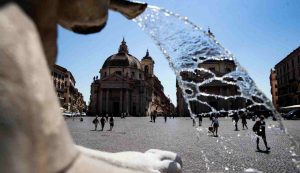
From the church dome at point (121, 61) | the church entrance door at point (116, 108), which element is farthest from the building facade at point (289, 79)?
the church entrance door at point (116, 108)

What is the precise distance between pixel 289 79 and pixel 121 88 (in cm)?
3615

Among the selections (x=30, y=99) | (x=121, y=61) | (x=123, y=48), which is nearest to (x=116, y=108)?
(x=121, y=61)

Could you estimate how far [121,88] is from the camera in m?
73.6

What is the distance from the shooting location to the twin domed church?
7362cm

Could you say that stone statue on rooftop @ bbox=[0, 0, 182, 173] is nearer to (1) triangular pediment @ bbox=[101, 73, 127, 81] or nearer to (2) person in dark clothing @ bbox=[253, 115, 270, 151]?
(2) person in dark clothing @ bbox=[253, 115, 270, 151]

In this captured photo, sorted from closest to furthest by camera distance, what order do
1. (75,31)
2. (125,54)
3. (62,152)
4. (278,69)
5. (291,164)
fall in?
1. (62,152)
2. (75,31)
3. (291,164)
4. (278,69)
5. (125,54)

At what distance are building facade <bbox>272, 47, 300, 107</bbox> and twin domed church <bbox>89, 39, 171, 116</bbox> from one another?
31.5 m

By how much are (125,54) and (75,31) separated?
3209 inches

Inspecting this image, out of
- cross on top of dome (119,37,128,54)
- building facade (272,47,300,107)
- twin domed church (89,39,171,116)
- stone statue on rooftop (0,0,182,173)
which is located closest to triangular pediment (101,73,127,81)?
twin domed church (89,39,171,116)

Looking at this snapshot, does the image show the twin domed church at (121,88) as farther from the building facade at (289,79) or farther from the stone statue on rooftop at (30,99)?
the stone statue on rooftop at (30,99)

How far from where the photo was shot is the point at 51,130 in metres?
0.73

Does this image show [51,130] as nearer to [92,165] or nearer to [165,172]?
[92,165]

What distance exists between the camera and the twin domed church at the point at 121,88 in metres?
73.6

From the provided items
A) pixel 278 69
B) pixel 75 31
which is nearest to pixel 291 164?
pixel 75 31
